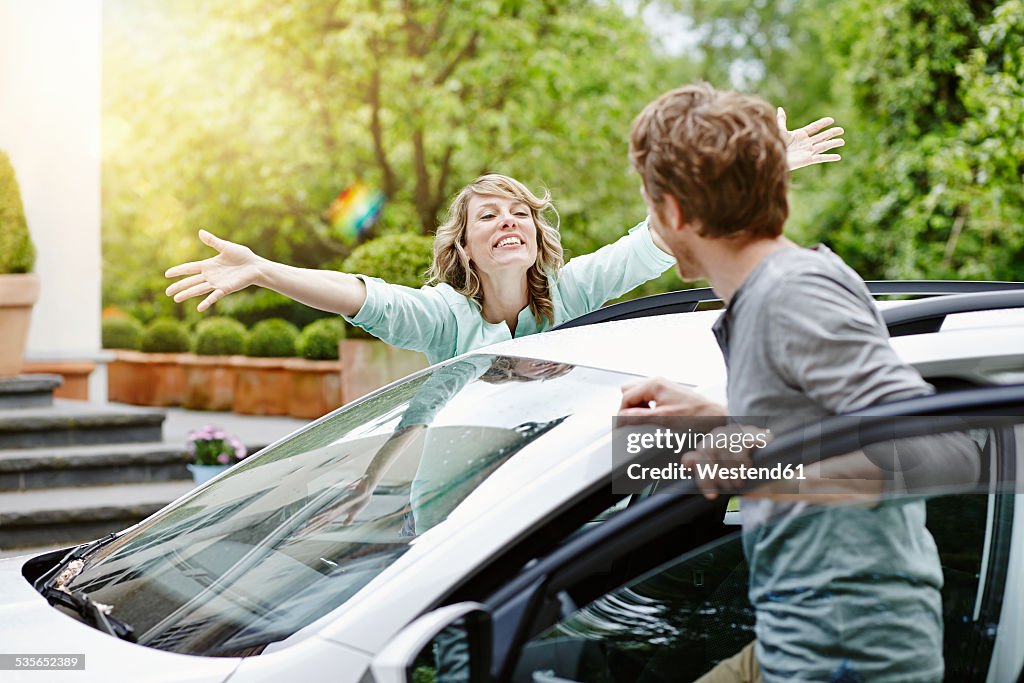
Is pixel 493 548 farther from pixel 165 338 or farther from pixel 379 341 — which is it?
pixel 165 338

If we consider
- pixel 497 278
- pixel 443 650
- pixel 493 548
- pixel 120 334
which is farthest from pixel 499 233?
pixel 120 334

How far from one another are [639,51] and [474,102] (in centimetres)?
290

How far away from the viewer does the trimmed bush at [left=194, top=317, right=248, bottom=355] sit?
12320 mm

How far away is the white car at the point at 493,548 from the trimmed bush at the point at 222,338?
10.2 metres

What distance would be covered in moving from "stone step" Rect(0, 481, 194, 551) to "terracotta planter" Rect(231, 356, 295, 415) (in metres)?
4.91

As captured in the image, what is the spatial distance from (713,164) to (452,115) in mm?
11551

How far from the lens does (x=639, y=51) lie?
1466cm

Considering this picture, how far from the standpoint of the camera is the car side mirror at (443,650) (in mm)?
1414

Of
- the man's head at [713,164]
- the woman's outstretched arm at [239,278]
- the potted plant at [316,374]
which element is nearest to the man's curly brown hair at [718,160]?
the man's head at [713,164]

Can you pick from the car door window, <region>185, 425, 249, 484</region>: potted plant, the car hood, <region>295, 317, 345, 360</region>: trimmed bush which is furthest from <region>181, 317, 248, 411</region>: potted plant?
the car door window

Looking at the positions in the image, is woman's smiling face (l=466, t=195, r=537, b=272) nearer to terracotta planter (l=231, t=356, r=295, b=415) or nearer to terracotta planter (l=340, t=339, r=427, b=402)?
terracotta planter (l=340, t=339, r=427, b=402)

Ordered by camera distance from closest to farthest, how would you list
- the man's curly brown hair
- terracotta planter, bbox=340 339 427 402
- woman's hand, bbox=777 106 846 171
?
the man's curly brown hair → woman's hand, bbox=777 106 846 171 → terracotta planter, bbox=340 339 427 402

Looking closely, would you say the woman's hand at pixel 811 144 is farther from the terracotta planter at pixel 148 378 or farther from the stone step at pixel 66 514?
the terracotta planter at pixel 148 378

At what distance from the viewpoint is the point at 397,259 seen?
21.4 ft
